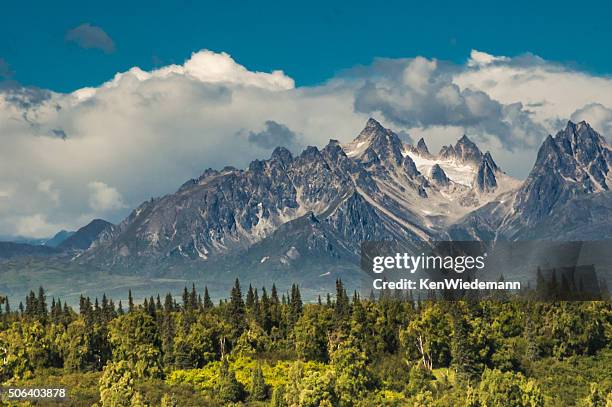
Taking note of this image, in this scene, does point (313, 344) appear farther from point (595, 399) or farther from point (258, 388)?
point (595, 399)

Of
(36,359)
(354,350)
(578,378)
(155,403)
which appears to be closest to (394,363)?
(354,350)

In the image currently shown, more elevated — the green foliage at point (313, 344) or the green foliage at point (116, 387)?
the green foliage at point (313, 344)

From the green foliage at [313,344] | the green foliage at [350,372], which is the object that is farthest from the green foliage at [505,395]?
the green foliage at [313,344]

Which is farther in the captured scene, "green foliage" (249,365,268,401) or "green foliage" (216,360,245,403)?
"green foliage" (249,365,268,401)

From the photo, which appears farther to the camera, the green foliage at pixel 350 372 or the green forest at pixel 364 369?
the green foliage at pixel 350 372

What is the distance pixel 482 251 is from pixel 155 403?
56.3 metres

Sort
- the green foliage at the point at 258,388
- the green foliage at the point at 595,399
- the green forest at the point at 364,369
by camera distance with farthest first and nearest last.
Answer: the green foliage at the point at 258,388
the green forest at the point at 364,369
the green foliage at the point at 595,399

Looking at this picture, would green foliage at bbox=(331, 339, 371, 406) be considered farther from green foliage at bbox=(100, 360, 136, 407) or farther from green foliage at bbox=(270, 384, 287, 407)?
green foliage at bbox=(100, 360, 136, 407)

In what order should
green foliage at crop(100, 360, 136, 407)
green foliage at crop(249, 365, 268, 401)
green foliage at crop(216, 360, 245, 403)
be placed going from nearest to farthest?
→ green foliage at crop(100, 360, 136, 407) < green foliage at crop(216, 360, 245, 403) < green foliage at crop(249, 365, 268, 401)

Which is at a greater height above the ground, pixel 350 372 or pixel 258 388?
pixel 350 372

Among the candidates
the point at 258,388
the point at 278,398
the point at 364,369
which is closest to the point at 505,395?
the point at 364,369

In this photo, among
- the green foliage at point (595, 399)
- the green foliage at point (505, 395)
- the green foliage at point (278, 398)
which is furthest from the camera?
the green foliage at point (278, 398)

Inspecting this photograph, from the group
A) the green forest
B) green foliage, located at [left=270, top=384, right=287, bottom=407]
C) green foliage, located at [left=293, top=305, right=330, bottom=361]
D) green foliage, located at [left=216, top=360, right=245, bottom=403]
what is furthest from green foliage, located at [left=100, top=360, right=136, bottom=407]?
green foliage, located at [left=293, top=305, right=330, bottom=361]

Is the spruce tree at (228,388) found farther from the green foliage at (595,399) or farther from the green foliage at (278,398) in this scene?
the green foliage at (595,399)
